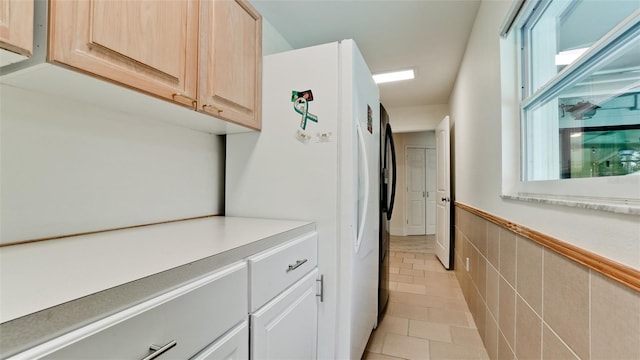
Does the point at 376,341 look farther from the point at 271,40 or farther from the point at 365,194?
the point at 271,40

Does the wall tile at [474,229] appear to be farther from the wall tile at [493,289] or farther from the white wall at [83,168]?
the white wall at [83,168]

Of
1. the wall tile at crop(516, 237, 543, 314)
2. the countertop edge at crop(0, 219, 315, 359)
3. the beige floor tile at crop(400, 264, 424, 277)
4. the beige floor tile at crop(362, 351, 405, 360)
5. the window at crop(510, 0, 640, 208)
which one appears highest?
the window at crop(510, 0, 640, 208)

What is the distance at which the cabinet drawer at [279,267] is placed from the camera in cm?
92

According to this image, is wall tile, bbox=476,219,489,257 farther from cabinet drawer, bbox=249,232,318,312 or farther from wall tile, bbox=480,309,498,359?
cabinet drawer, bbox=249,232,318,312

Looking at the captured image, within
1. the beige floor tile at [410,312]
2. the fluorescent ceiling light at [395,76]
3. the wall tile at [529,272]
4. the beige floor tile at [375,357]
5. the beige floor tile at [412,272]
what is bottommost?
the beige floor tile at [375,357]

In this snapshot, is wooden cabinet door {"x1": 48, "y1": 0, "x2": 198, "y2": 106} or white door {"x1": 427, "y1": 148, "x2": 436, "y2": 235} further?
white door {"x1": 427, "y1": 148, "x2": 436, "y2": 235}

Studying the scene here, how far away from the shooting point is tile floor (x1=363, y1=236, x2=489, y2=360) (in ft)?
5.98

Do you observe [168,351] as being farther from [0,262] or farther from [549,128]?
[549,128]

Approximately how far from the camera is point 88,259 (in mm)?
713

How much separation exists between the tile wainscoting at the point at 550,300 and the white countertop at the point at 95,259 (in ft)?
3.16

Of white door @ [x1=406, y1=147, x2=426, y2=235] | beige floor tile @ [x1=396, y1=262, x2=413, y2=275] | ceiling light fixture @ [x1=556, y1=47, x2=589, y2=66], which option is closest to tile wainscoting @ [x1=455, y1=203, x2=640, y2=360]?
ceiling light fixture @ [x1=556, y1=47, x2=589, y2=66]

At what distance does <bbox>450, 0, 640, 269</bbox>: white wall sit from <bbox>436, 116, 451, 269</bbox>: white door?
0.41 m

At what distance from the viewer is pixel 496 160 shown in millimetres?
1639

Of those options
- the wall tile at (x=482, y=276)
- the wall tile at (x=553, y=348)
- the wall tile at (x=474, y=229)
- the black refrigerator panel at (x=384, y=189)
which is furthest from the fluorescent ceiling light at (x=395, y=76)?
the wall tile at (x=553, y=348)
